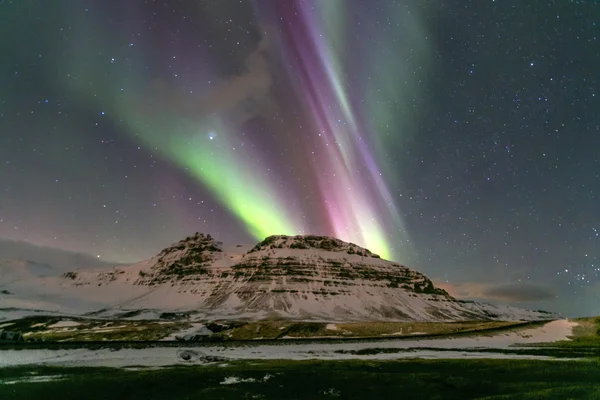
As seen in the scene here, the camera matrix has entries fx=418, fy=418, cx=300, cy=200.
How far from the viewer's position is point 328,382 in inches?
1714

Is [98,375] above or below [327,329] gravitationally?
below

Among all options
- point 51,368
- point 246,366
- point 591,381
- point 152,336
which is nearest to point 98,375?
point 51,368

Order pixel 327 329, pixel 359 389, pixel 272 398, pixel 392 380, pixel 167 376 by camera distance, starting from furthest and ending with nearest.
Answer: pixel 327 329, pixel 167 376, pixel 392 380, pixel 359 389, pixel 272 398

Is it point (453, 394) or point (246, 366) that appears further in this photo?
point (246, 366)

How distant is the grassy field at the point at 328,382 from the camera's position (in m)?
35.8

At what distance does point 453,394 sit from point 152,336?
151 metres

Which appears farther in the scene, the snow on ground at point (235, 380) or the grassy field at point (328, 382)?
the snow on ground at point (235, 380)

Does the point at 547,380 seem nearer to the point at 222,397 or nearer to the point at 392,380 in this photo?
the point at 392,380

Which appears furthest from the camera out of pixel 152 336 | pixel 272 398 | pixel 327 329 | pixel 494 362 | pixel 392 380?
pixel 327 329

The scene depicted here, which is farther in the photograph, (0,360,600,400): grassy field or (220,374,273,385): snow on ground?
(220,374,273,385): snow on ground

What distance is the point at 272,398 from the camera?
34781mm

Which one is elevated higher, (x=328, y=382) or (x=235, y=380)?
(x=328, y=382)

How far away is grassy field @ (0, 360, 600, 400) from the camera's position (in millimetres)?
35844

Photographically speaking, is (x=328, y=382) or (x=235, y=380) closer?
(x=328, y=382)
